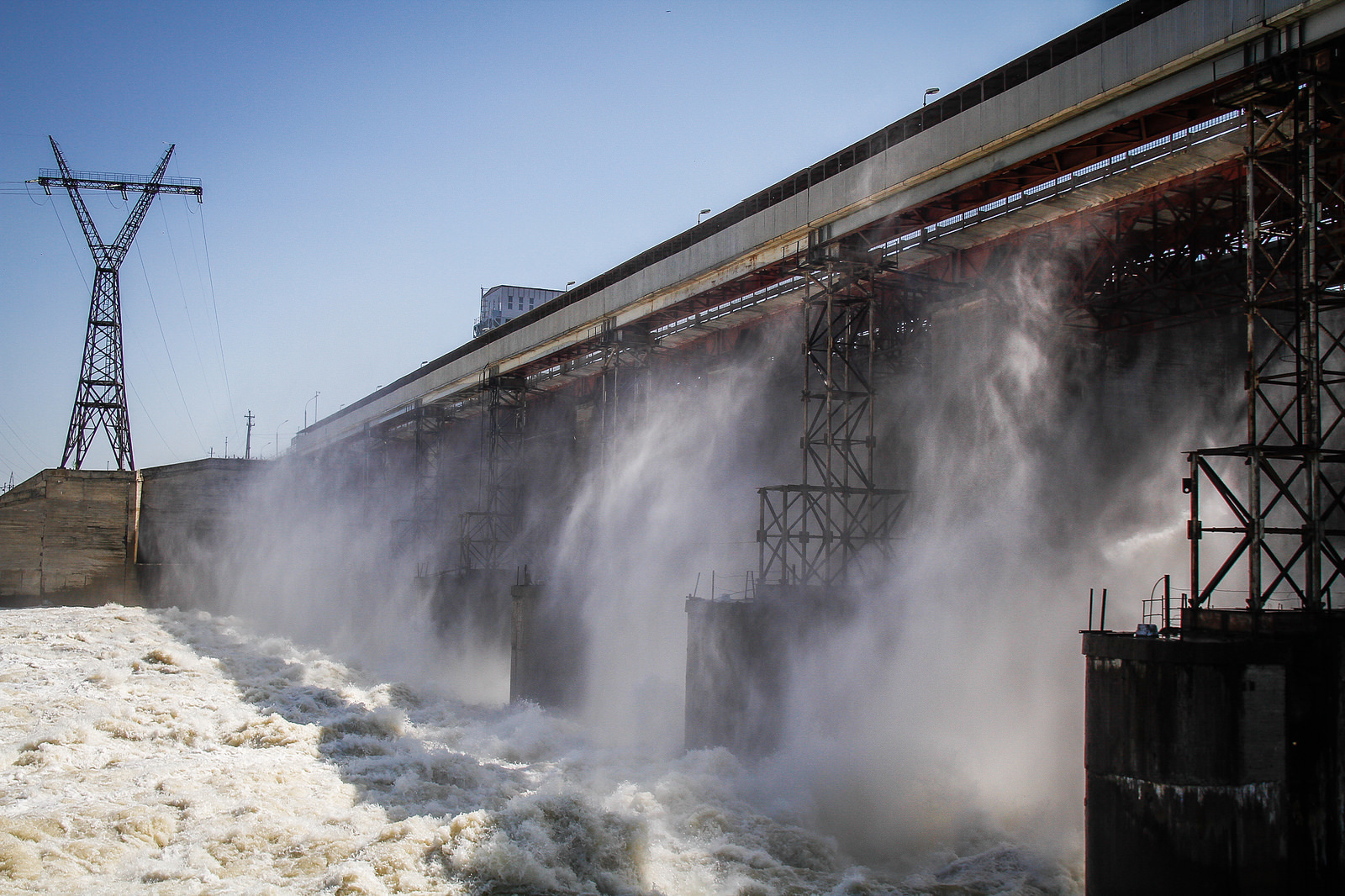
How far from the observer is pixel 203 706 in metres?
25.0

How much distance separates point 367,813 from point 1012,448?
17.0m

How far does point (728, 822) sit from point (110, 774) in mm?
11674

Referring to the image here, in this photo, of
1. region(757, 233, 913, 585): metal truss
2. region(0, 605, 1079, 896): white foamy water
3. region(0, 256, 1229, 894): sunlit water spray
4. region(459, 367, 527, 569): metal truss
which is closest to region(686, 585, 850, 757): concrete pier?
region(0, 256, 1229, 894): sunlit water spray

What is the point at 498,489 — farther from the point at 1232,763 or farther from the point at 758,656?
the point at 1232,763

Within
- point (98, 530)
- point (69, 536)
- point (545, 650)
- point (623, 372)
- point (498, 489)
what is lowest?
point (545, 650)

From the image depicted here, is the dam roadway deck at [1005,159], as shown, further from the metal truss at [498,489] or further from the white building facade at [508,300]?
the white building facade at [508,300]

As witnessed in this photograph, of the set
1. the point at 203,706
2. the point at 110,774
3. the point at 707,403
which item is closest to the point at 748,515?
the point at 707,403

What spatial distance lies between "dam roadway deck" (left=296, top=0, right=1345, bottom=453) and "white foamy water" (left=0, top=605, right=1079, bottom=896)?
1237 centimetres

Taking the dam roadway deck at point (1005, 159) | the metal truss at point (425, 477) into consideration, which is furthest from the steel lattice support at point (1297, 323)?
the metal truss at point (425, 477)

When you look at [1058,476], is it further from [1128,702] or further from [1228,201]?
[1128,702]

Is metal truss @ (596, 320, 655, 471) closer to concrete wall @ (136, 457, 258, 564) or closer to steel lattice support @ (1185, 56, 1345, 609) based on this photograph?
steel lattice support @ (1185, 56, 1345, 609)

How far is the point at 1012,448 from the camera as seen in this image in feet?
80.0

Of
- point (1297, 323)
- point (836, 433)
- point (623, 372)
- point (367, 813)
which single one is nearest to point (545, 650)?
point (623, 372)

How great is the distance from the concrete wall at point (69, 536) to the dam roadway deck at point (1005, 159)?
31036 mm
